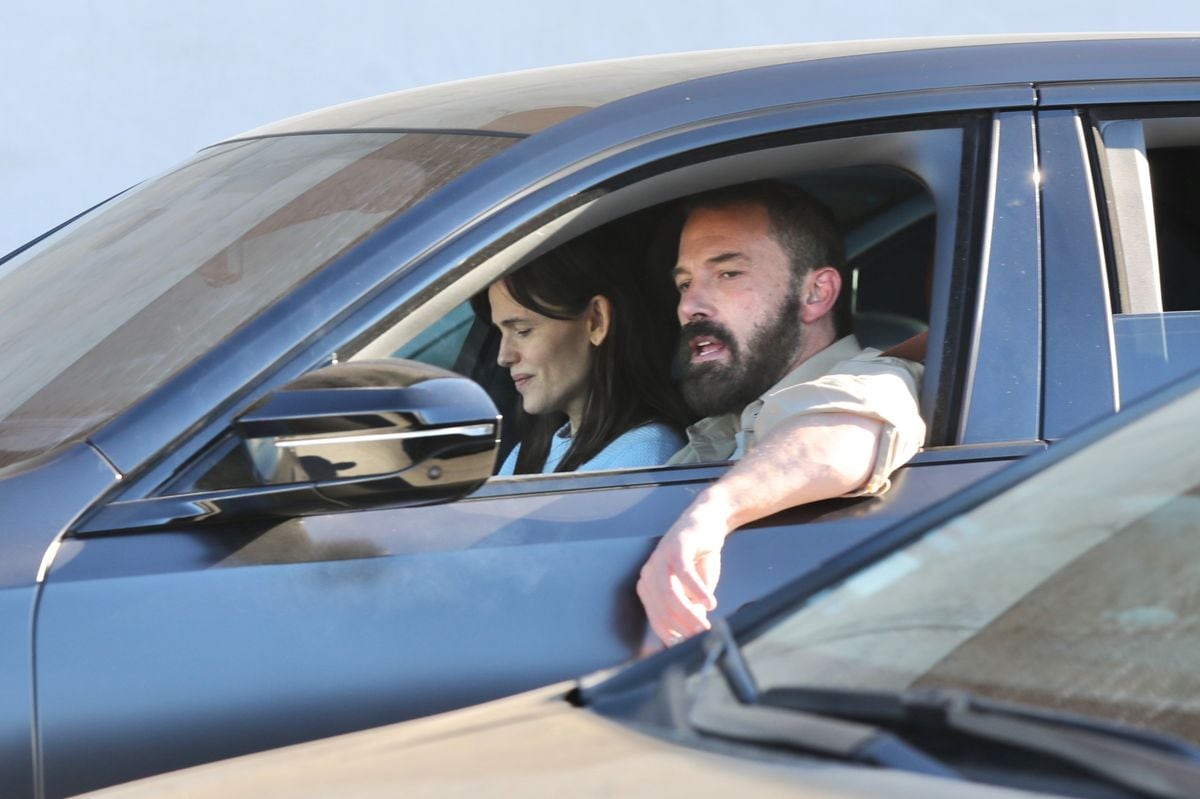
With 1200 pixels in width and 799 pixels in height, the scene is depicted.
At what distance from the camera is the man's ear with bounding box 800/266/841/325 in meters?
2.61

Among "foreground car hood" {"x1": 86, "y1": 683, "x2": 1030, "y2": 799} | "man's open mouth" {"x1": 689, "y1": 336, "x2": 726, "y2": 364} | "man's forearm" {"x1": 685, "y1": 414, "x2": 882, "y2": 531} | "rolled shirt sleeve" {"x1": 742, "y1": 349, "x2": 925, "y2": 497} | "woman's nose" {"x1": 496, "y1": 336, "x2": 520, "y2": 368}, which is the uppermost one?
"woman's nose" {"x1": 496, "y1": 336, "x2": 520, "y2": 368}

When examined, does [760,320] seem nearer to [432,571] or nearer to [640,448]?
[640,448]

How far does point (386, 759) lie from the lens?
1340 millimetres

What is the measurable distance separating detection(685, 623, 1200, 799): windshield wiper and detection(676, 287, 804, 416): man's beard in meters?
1.19

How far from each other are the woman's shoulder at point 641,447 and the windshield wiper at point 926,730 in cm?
106

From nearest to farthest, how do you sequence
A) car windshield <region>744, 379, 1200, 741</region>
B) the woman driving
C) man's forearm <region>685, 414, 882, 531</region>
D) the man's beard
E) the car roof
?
car windshield <region>744, 379, 1200, 741</region> → man's forearm <region>685, 414, 882, 531</region> → the car roof → the man's beard → the woman driving

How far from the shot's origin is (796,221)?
2623mm

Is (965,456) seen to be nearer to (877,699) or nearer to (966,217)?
(966,217)

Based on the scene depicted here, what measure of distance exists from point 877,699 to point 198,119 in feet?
19.0

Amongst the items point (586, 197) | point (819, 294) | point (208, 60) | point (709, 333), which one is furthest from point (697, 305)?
point (208, 60)

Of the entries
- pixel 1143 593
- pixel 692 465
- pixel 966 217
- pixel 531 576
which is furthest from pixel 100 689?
pixel 966 217

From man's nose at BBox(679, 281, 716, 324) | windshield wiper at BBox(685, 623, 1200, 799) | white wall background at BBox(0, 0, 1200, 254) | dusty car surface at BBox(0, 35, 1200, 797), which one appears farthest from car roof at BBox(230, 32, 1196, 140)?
white wall background at BBox(0, 0, 1200, 254)

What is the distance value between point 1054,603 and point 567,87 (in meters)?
1.18

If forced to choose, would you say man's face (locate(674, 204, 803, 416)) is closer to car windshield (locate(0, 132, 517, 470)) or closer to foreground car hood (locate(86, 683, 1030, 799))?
car windshield (locate(0, 132, 517, 470))
